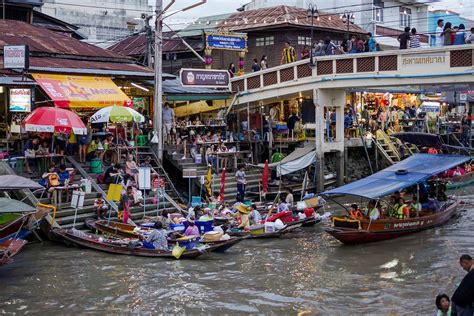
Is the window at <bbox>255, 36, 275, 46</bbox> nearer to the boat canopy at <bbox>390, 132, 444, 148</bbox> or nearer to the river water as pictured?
the boat canopy at <bbox>390, 132, 444, 148</bbox>

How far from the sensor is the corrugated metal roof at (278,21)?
121ft

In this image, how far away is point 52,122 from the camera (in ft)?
73.7

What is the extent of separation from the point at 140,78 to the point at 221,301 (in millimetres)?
14857

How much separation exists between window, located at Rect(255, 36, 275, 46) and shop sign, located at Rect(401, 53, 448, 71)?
12.0m

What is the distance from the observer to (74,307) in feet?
50.5

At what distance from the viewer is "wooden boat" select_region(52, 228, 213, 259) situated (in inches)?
757

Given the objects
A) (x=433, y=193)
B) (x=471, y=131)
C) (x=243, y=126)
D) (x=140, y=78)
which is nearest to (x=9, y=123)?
(x=140, y=78)

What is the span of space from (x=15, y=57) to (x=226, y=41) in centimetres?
1281

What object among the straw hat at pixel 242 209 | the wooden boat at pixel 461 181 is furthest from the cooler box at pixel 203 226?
the wooden boat at pixel 461 181

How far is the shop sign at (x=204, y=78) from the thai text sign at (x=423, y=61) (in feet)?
25.8

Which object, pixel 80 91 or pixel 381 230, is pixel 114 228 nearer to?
pixel 80 91

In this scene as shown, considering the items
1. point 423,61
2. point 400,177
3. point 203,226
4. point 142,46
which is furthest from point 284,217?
point 142,46

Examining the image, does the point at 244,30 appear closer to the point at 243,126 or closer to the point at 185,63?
the point at 185,63

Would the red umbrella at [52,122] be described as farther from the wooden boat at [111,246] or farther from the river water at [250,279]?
the river water at [250,279]
